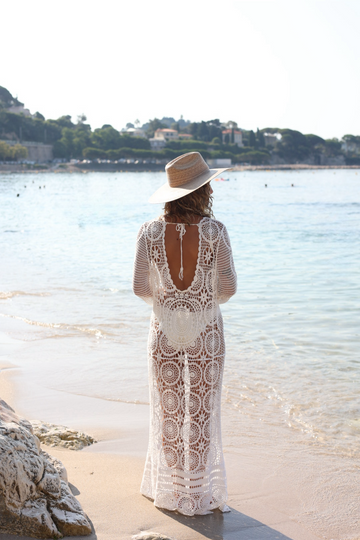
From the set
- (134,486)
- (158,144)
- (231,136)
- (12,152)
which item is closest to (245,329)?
(134,486)

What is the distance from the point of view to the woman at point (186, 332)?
241 cm

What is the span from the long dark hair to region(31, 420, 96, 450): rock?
156 cm

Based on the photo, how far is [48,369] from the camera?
198 inches

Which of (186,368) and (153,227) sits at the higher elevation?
(153,227)

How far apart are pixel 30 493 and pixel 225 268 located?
44.7 inches

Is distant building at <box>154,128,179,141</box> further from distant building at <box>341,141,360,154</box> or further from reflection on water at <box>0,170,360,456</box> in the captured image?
reflection on water at <box>0,170,360,456</box>

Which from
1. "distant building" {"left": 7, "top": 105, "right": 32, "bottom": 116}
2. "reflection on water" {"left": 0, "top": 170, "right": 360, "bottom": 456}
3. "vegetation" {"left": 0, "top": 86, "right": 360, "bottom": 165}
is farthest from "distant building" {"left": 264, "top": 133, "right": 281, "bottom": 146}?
"reflection on water" {"left": 0, "top": 170, "right": 360, "bottom": 456}

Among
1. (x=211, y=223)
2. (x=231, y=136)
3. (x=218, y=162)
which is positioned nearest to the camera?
(x=211, y=223)

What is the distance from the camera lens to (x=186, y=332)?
2.44 metres

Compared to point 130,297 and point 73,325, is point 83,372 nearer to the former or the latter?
point 73,325

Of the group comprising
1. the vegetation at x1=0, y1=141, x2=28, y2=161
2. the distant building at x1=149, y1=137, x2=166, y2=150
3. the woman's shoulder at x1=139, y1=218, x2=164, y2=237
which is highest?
the distant building at x1=149, y1=137, x2=166, y2=150

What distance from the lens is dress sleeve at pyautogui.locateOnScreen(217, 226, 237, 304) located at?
2400 millimetres

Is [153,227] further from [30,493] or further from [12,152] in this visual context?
[12,152]

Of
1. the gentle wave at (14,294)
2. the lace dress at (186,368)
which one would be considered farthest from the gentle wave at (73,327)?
the lace dress at (186,368)
